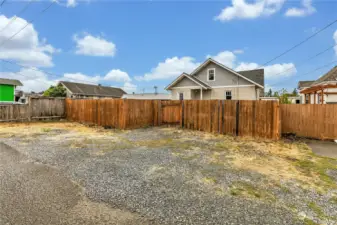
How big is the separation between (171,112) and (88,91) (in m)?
28.0

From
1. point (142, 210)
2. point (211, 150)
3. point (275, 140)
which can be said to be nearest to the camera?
point (142, 210)

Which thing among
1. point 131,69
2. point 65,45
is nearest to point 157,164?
point 65,45

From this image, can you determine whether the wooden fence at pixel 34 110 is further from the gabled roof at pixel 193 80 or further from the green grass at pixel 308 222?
the green grass at pixel 308 222

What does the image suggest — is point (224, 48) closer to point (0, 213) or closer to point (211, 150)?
point (211, 150)

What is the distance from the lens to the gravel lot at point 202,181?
2605 millimetres

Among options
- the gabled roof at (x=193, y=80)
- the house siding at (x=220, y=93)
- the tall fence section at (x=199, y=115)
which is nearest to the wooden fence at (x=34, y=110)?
the tall fence section at (x=199, y=115)

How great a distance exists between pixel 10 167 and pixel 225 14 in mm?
14483

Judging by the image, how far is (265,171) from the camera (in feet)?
14.1

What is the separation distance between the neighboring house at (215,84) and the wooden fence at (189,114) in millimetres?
6948

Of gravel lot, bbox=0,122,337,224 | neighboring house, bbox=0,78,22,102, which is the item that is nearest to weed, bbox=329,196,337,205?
gravel lot, bbox=0,122,337,224

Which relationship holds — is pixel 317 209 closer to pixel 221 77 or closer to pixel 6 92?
pixel 221 77

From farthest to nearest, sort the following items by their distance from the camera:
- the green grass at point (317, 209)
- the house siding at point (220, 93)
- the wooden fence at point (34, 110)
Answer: the house siding at point (220, 93), the wooden fence at point (34, 110), the green grass at point (317, 209)

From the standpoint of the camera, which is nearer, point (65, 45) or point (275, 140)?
point (275, 140)

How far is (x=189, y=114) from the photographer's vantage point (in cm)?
1080
